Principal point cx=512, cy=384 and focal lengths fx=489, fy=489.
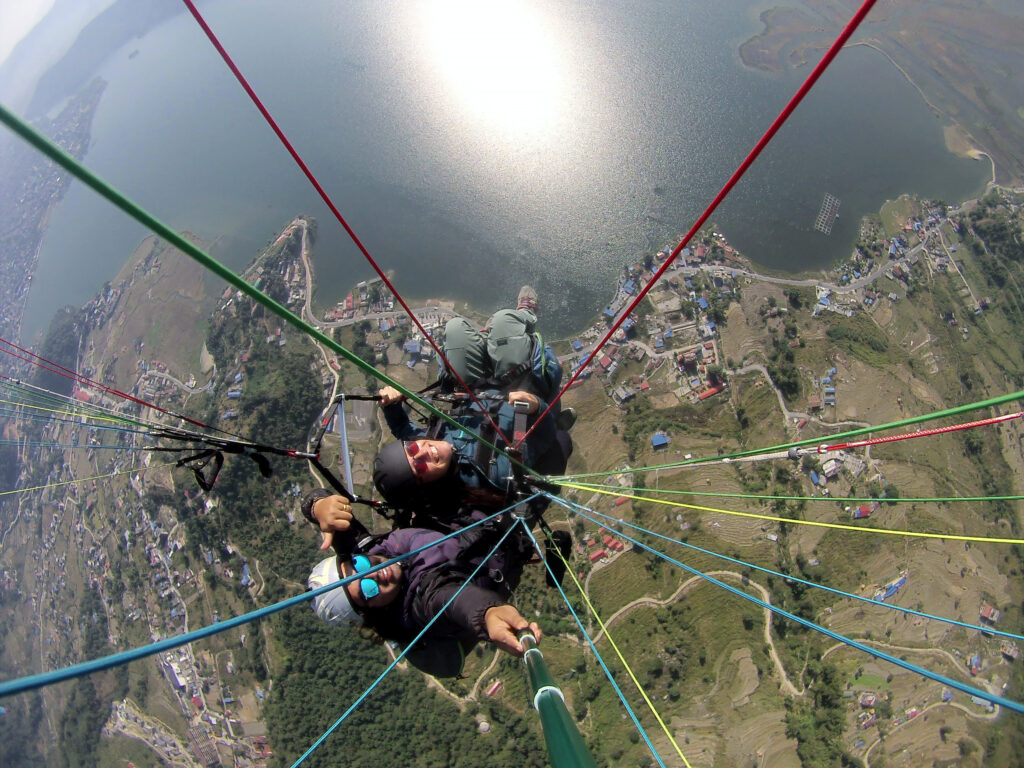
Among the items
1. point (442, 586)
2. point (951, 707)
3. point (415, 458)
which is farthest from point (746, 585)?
point (415, 458)

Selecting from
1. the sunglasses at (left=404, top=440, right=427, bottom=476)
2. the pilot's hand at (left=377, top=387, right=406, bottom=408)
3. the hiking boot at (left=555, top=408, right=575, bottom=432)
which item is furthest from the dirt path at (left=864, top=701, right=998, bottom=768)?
the pilot's hand at (left=377, top=387, right=406, bottom=408)

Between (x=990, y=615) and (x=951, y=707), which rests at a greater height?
(x=990, y=615)

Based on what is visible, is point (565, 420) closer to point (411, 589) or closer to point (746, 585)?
point (411, 589)

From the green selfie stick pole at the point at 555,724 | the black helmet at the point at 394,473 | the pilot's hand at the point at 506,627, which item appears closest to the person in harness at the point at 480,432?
the black helmet at the point at 394,473

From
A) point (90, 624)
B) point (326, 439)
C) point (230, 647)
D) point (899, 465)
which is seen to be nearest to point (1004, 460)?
point (899, 465)

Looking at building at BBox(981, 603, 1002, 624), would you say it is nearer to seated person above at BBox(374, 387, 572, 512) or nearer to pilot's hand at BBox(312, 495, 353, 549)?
seated person above at BBox(374, 387, 572, 512)

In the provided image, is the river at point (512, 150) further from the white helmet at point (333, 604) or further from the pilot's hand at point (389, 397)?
the white helmet at point (333, 604)
